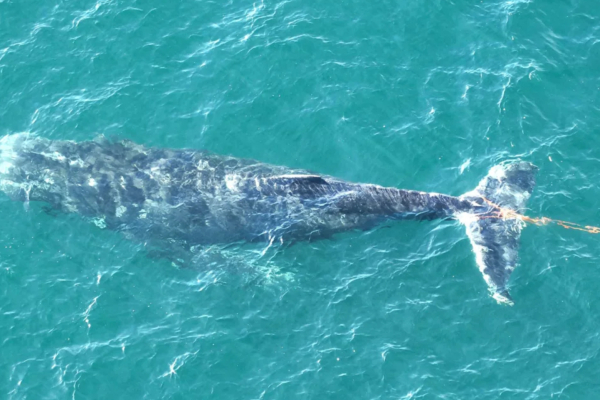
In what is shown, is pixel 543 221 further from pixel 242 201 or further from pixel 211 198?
pixel 211 198

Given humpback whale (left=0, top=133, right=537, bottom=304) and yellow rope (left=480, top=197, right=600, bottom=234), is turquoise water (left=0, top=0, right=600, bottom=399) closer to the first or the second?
yellow rope (left=480, top=197, right=600, bottom=234)

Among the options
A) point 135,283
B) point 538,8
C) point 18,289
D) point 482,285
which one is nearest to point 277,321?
point 135,283

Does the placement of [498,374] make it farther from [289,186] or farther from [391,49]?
[391,49]

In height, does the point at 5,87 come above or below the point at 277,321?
above

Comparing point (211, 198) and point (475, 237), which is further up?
point (211, 198)

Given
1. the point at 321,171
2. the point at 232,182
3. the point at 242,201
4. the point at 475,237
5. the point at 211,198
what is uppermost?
the point at 232,182

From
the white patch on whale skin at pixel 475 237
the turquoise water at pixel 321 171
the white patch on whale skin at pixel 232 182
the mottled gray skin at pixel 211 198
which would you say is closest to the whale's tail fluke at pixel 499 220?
the white patch on whale skin at pixel 475 237

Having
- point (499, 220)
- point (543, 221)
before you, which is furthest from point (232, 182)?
point (543, 221)
